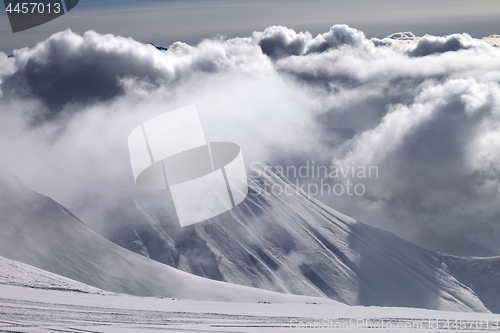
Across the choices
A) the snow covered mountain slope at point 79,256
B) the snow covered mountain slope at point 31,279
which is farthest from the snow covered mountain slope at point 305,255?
the snow covered mountain slope at point 31,279

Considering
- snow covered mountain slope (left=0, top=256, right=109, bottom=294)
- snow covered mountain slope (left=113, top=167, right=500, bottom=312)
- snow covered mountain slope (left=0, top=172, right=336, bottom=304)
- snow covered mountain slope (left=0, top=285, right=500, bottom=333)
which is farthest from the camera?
snow covered mountain slope (left=113, top=167, right=500, bottom=312)

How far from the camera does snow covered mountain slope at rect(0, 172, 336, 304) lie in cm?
2677

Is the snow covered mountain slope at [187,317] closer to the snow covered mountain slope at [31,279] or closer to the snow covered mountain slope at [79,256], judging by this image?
the snow covered mountain slope at [31,279]

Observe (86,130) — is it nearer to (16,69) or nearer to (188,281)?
(188,281)

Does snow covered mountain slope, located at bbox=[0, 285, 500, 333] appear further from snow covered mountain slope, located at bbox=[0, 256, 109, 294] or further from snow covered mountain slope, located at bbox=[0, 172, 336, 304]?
snow covered mountain slope, located at bbox=[0, 172, 336, 304]

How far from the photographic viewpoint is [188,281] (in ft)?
106

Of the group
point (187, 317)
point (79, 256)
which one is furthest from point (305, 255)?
point (187, 317)

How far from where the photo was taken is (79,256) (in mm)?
28812

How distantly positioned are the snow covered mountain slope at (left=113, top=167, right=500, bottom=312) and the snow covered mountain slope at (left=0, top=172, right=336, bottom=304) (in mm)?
38665

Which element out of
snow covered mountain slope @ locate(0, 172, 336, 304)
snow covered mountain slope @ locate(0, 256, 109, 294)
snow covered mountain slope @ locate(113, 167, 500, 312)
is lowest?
snow covered mountain slope @ locate(113, 167, 500, 312)

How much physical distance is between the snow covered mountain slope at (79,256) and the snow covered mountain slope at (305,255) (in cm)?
3866

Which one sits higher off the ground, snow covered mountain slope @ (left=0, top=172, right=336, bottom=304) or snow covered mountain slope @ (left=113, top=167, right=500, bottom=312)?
snow covered mountain slope @ (left=0, top=172, right=336, bottom=304)

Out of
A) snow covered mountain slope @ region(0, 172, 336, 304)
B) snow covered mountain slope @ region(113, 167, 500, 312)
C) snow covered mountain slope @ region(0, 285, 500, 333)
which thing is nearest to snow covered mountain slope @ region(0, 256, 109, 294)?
snow covered mountain slope @ region(0, 285, 500, 333)

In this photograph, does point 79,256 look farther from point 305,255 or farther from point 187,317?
point 305,255
